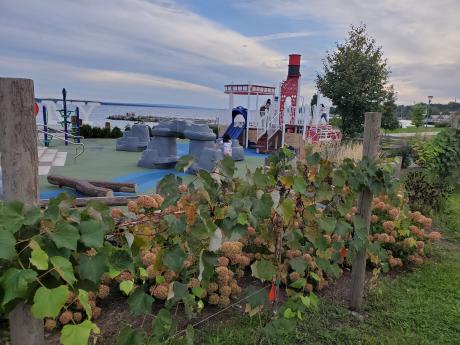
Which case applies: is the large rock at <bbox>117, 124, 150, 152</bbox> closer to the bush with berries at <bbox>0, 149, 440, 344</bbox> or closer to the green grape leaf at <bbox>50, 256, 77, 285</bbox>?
the bush with berries at <bbox>0, 149, 440, 344</bbox>

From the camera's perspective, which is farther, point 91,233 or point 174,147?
point 174,147

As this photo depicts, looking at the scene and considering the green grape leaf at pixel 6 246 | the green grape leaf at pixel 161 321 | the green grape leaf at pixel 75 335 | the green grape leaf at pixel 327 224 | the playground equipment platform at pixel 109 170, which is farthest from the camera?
the playground equipment platform at pixel 109 170

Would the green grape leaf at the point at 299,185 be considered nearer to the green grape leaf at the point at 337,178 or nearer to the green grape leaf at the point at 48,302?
the green grape leaf at the point at 337,178

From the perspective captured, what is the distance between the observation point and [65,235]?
3.41 feet

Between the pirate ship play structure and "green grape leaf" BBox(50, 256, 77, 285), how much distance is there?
1312 cm

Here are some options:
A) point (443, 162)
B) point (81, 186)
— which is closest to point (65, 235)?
point (81, 186)

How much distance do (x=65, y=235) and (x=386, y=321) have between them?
2.48m

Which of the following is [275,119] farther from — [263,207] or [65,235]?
[65,235]

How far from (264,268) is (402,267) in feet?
8.14

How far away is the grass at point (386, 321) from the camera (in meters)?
2.37

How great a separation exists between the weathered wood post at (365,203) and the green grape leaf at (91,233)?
2.00m

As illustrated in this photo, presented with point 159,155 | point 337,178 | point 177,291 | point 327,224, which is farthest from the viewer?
point 159,155

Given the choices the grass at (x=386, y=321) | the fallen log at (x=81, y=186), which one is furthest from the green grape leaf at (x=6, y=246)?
the fallen log at (x=81, y=186)

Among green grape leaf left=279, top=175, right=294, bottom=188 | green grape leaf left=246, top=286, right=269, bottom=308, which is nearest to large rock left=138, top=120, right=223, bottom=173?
green grape leaf left=246, top=286, right=269, bottom=308
